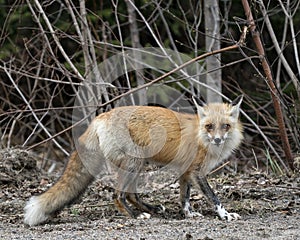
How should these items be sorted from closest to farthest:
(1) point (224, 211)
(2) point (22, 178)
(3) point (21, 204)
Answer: (1) point (224, 211), (3) point (21, 204), (2) point (22, 178)

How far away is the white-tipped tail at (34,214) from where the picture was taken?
20.6 feet

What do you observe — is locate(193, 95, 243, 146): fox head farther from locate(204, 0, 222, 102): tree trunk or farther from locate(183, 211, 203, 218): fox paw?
locate(204, 0, 222, 102): tree trunk

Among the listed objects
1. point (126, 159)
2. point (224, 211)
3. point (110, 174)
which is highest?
point (126, 159)

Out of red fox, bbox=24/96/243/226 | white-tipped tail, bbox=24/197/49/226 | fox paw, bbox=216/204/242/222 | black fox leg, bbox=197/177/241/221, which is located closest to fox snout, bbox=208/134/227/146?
red fox, bbox=24/96/243/226

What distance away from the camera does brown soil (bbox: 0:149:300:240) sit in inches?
219

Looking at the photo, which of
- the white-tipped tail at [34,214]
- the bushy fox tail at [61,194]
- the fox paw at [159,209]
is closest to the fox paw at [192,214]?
the fox paw at [159,209]

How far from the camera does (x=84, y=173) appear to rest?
6.80m

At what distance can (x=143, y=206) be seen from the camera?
23.0ft

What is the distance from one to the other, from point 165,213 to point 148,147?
85cm

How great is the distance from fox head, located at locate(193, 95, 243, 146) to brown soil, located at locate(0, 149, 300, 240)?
878 mm

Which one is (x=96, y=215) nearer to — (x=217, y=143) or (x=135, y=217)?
(x=135, y=217)

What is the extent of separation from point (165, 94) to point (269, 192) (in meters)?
4.50

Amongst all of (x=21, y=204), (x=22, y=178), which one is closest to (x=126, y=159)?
(x=21, y=204)

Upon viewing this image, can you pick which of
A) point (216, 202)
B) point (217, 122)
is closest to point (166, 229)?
point (216, 202)
